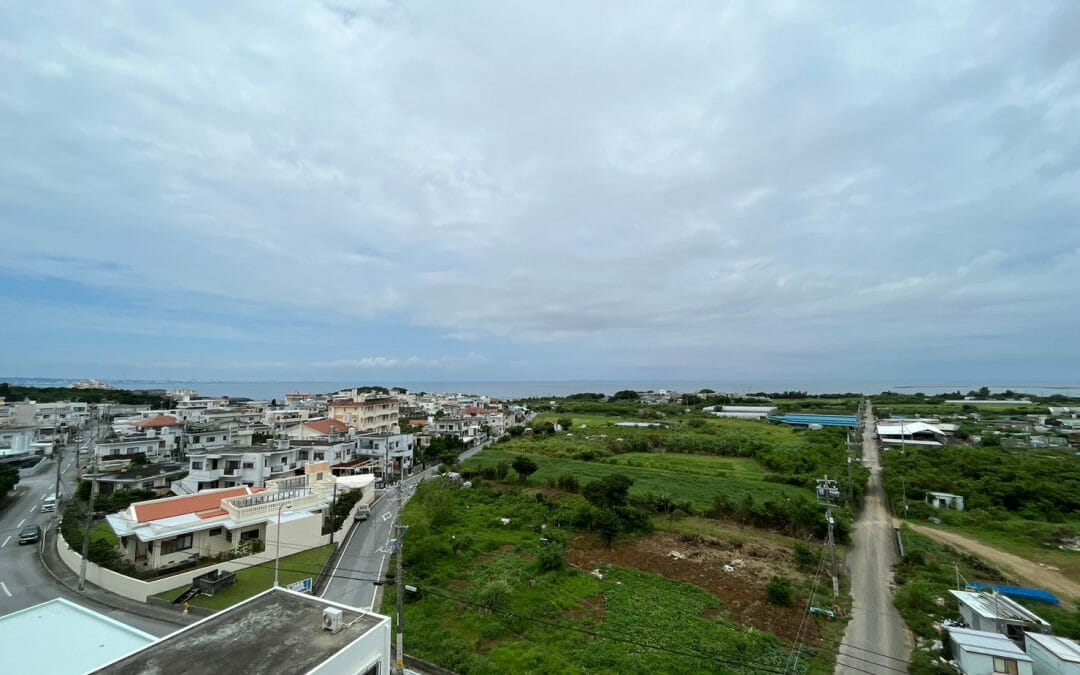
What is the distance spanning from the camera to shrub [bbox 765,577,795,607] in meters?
13.9

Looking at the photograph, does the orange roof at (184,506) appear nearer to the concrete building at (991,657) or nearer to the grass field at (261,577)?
the grass field at (261,577)

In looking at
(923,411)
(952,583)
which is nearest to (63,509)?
(952,583)

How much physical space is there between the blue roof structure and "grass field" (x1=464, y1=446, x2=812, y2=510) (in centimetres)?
2594

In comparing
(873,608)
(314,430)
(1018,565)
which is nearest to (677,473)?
(1018,565)

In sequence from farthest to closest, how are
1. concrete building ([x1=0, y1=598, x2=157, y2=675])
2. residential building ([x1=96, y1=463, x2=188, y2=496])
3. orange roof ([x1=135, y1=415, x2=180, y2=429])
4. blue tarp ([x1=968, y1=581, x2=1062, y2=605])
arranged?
orange roof ([x1=135, y1=415, x2=180, y2=429])
residential building ([x1=96, y1=463, x2=188, y2=496])
blue tarp ([x1=968, y1=581, x2=1062, y2=605])
concrete building ([x1=0, y1=598, x2=157, y2=675])

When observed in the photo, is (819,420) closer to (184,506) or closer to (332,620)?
(184,506)

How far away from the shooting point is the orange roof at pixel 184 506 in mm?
17078

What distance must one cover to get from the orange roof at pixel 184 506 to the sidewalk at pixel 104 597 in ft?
7.74

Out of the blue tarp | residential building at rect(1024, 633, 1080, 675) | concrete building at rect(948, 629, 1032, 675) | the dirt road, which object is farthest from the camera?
the dirt road

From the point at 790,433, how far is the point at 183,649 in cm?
5641

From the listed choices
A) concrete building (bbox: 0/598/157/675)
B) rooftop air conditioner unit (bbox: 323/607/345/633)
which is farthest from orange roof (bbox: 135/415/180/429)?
rooftop air conditioner unit (bbox: 323/607/345/633)

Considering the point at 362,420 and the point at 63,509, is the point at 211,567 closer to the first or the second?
the point at 63,509

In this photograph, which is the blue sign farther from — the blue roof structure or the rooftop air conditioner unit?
the blue roof structure

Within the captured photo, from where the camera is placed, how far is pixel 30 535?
62.2ft
